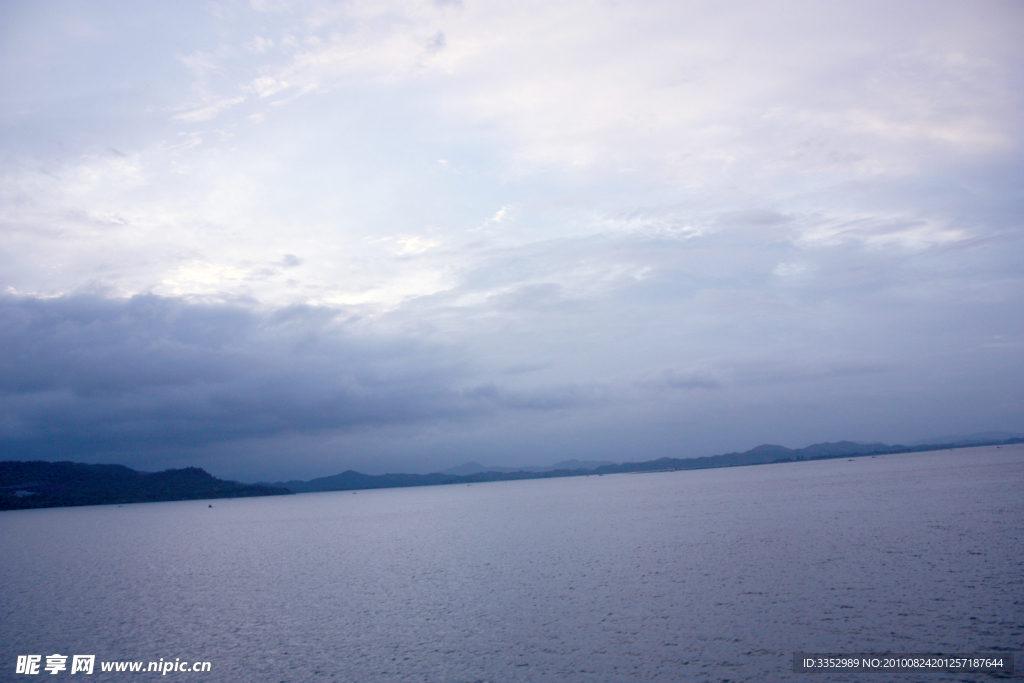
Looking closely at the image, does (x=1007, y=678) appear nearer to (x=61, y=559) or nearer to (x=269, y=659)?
(x=269, y=659)

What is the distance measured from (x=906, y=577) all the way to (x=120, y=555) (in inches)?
4123

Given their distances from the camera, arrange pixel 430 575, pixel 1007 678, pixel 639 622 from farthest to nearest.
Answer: pixel 430 575 → pixel 639 622 → pixel 1007 678

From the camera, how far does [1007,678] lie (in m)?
23.8

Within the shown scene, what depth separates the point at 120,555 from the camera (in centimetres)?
9244

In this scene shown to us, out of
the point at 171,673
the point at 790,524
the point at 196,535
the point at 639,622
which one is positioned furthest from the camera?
the point at 196,535

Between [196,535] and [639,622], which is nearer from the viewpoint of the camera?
[639,622]

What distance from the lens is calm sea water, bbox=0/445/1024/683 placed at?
2980 centimetres

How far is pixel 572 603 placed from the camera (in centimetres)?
4156

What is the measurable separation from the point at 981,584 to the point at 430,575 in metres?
44.2

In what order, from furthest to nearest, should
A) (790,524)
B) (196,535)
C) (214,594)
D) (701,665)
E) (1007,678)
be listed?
(196,535) → (790,524) → (214,594) → (701,665) → (1007,678)

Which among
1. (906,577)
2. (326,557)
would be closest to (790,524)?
(906,577)

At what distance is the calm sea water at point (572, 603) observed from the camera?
29797mm

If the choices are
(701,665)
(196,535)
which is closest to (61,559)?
(196,535)

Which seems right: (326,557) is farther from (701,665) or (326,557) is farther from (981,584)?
(981,584)
